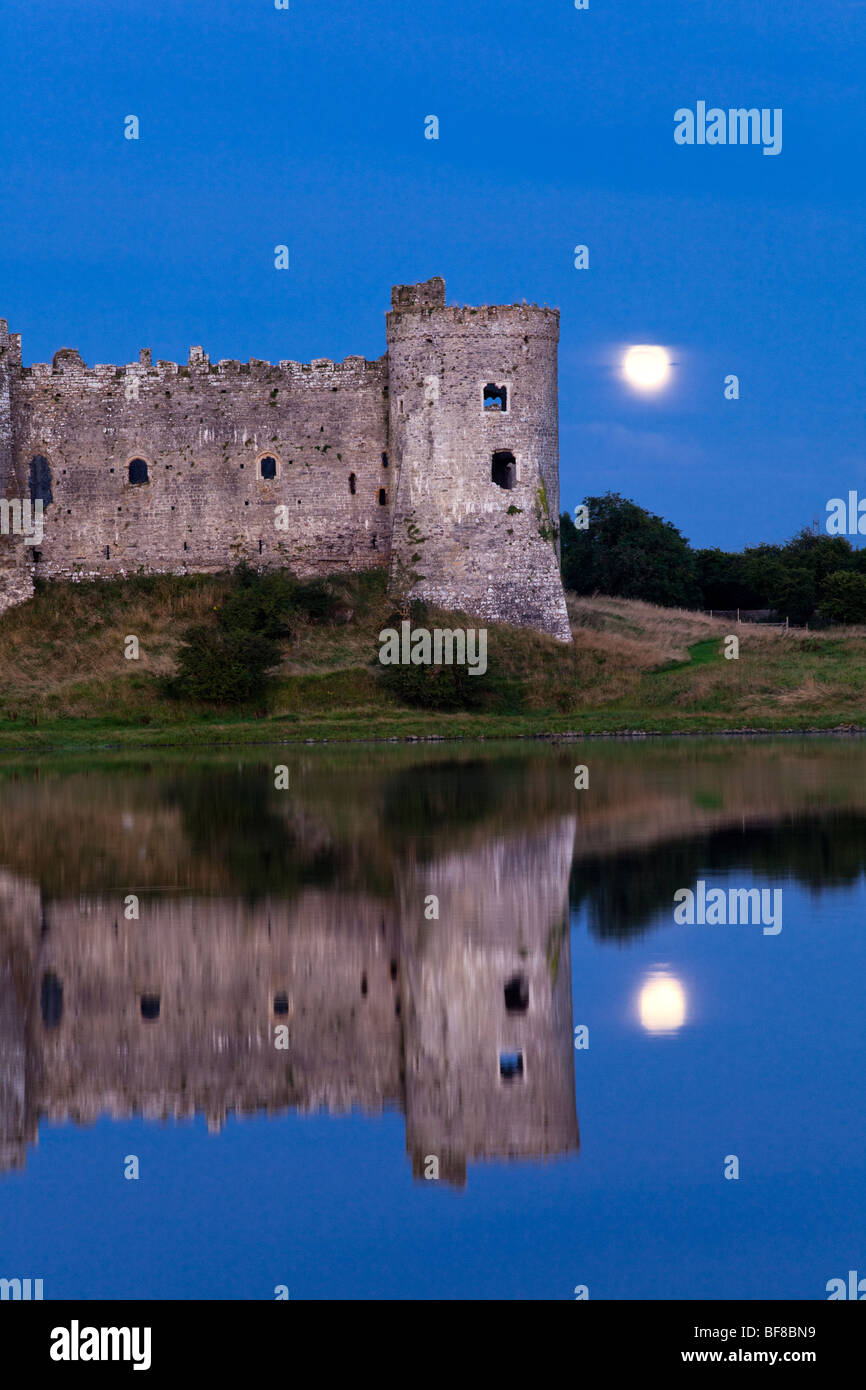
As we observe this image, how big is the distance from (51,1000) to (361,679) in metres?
25.2

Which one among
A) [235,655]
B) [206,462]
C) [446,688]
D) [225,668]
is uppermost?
[206,462]

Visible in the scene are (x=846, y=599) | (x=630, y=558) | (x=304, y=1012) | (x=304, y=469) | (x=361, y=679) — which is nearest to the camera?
(x=304, y=1012)

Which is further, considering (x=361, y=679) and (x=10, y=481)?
(x=10, y=481)

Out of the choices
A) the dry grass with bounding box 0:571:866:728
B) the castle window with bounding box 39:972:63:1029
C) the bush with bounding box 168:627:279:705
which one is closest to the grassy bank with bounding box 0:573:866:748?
the dry grass with bounding box 0:571:866:728

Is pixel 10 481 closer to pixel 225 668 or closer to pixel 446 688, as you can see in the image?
pixel 225 668

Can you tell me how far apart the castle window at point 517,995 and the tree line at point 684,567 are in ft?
135

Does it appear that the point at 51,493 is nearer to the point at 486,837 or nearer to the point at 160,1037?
the point at 486,837

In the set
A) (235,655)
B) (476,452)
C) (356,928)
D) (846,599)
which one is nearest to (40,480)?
(235,655)

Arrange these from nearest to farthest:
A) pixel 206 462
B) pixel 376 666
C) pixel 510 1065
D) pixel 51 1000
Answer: pixel 510 1065, pixel 51 1000, pixel 376 666, pixel 206 462

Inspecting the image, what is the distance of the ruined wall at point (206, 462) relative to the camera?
40719 mm

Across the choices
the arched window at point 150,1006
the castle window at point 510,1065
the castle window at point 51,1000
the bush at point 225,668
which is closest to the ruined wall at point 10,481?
the bush at point 225,668

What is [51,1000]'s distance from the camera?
10555mm

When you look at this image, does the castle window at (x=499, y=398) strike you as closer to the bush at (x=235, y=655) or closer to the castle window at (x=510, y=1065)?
the bush at (x=235, y=655)
